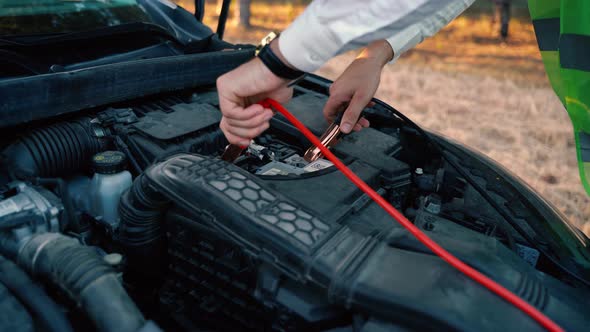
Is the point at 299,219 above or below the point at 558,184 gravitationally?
above

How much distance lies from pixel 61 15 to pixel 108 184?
660 millimetres

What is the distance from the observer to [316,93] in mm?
1835

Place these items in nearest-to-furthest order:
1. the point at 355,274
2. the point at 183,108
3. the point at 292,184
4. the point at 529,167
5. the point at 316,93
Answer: the point at 355,274, the point at 292,184, the point at 183,108, the point at 316,93, the point at 529,167

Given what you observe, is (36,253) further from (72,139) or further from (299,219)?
(299,219)

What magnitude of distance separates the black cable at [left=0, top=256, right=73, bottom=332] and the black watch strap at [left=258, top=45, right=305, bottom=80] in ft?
2.10

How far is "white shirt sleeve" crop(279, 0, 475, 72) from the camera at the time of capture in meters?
0.94

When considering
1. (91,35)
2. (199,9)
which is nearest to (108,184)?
(91,35)

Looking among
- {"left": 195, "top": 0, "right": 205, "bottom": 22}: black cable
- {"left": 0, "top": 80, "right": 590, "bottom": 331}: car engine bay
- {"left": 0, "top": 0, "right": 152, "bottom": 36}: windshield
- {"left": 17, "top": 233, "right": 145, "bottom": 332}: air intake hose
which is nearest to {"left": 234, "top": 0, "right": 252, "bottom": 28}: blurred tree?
{"left": 195, "top": 0, "right": 205, "bottom": 22}: black cable

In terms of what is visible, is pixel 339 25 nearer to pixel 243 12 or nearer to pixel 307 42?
pixel 307 42

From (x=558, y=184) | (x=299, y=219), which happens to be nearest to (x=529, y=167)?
(x=558, y=184)

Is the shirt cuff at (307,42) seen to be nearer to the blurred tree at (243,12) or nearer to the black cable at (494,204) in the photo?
the black cable at (494,204)

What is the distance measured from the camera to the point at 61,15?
1.47 metres

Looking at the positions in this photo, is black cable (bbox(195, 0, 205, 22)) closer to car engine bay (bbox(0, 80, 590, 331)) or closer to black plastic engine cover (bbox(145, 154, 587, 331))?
car engine bay (bbox(0, 80, 590, 331))

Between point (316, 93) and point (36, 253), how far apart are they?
1.19m
